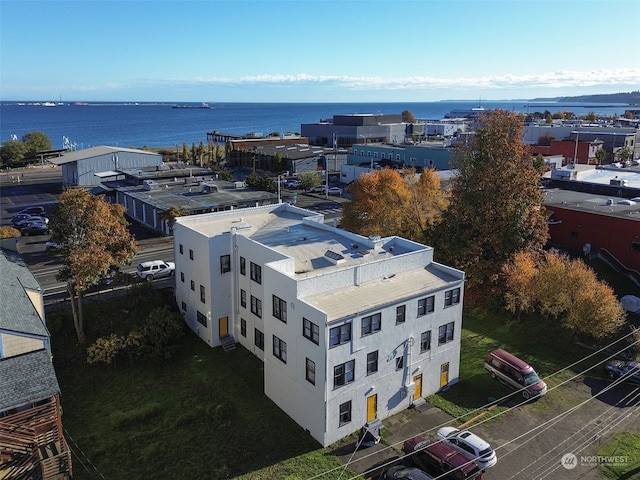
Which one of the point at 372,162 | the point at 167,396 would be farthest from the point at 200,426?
the point at 372,162

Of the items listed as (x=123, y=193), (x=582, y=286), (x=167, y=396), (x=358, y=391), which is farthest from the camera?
(x=123, y=193)

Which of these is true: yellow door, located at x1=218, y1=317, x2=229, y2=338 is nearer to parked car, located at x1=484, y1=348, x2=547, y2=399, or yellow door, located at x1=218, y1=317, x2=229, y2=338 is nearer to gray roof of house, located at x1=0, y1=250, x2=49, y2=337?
gray roof of house, located at x1=0, y1=250, x2=49, y2=337

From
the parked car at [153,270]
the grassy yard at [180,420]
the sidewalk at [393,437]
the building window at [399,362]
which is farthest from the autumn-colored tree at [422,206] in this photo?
the parked car at [153,270]

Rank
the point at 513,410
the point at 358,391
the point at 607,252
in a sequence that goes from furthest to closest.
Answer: the point at 607,252 < the point at 513,410 < the point at 358,391

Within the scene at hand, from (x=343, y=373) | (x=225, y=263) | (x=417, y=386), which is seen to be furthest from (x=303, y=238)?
(x=417, y=386)

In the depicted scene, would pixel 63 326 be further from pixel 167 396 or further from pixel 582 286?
pixel 582 286

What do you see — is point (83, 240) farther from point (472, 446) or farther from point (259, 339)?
point (472, 446)
